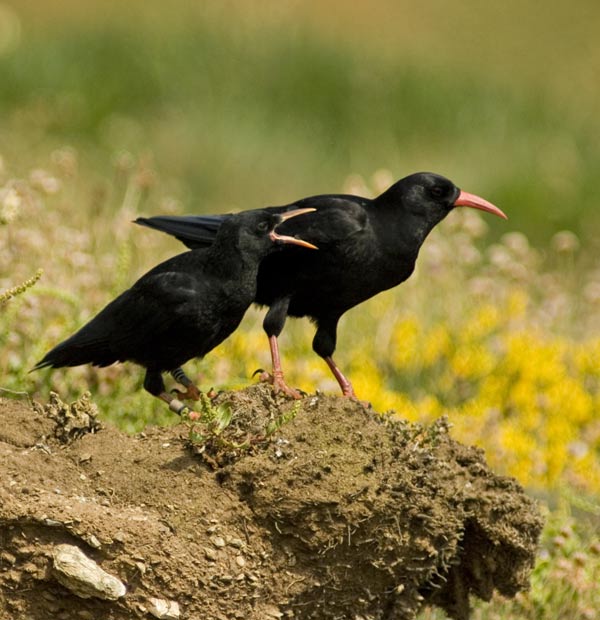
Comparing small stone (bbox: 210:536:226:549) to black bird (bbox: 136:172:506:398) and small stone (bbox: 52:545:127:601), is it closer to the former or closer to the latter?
small stone (bbox: 52:545:127:601)

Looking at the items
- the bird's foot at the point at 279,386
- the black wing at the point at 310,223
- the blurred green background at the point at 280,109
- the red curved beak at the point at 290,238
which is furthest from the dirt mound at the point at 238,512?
the blurred green background at the point at 280,109

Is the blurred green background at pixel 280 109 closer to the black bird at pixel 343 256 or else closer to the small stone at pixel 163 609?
the black bird at pixel 343 256

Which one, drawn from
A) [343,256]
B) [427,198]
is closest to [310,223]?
[343,256]

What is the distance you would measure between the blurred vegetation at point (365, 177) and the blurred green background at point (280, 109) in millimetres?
34

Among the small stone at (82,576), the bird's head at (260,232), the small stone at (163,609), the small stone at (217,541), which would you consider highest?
the bird's head at (260,232)

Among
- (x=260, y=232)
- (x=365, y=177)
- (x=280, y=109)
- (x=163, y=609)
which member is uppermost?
(x=280, y=109)

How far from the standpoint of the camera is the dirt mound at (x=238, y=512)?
390cm

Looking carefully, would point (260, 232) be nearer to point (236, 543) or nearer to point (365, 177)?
point (236, 543)

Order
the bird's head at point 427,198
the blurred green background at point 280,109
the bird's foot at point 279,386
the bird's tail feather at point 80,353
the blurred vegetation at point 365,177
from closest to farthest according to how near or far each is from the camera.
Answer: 1. the bird's foot at point 279,386
2. the bird's tail feather at point 80,353
3. the bird's head at point 427,198
4. the blurred vegetation at point 365,177
5. the blurred green background at point 280,109

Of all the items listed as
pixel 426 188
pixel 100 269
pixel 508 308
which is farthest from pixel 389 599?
pixel 508 308

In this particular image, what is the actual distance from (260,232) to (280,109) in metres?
10.6

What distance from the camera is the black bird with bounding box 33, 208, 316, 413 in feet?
16.3

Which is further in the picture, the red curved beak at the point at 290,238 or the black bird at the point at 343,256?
the black bird at the point at 343,256

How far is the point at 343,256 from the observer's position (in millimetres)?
5414
